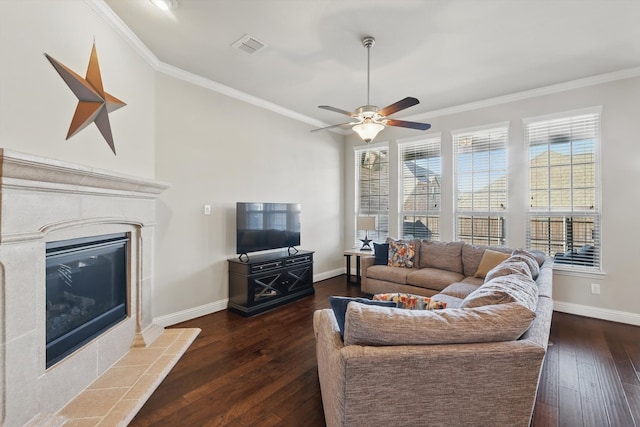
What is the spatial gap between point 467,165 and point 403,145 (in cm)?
117

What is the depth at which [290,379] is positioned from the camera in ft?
7.62

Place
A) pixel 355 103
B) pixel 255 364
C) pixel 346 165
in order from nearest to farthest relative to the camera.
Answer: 1. pixel 255 364
2. pixel 355 103
3. pixel 346 165

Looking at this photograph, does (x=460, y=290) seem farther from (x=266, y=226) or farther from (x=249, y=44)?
(x=249, y=44)

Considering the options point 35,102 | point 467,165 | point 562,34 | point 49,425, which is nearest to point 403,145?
point 467,165

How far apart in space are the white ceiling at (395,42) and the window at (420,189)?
119 cm

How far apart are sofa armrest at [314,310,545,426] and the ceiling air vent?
2.84 metres

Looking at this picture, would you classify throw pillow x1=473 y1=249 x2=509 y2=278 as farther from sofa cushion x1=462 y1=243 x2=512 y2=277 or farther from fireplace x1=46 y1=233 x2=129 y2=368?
fireplace x1=46 y1=233 x2=129 y2=368

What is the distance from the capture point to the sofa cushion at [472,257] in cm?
392

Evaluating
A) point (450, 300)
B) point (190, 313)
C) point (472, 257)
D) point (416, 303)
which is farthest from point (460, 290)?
point (190, 313)

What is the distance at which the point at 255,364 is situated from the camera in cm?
254

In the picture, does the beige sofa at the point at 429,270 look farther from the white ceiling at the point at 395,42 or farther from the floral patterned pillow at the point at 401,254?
the white ceiling at the point at 395,42

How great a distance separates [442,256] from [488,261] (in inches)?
26.0

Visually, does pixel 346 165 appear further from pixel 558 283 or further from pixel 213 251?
pixel 558 283

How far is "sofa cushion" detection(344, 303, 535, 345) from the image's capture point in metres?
1.40
